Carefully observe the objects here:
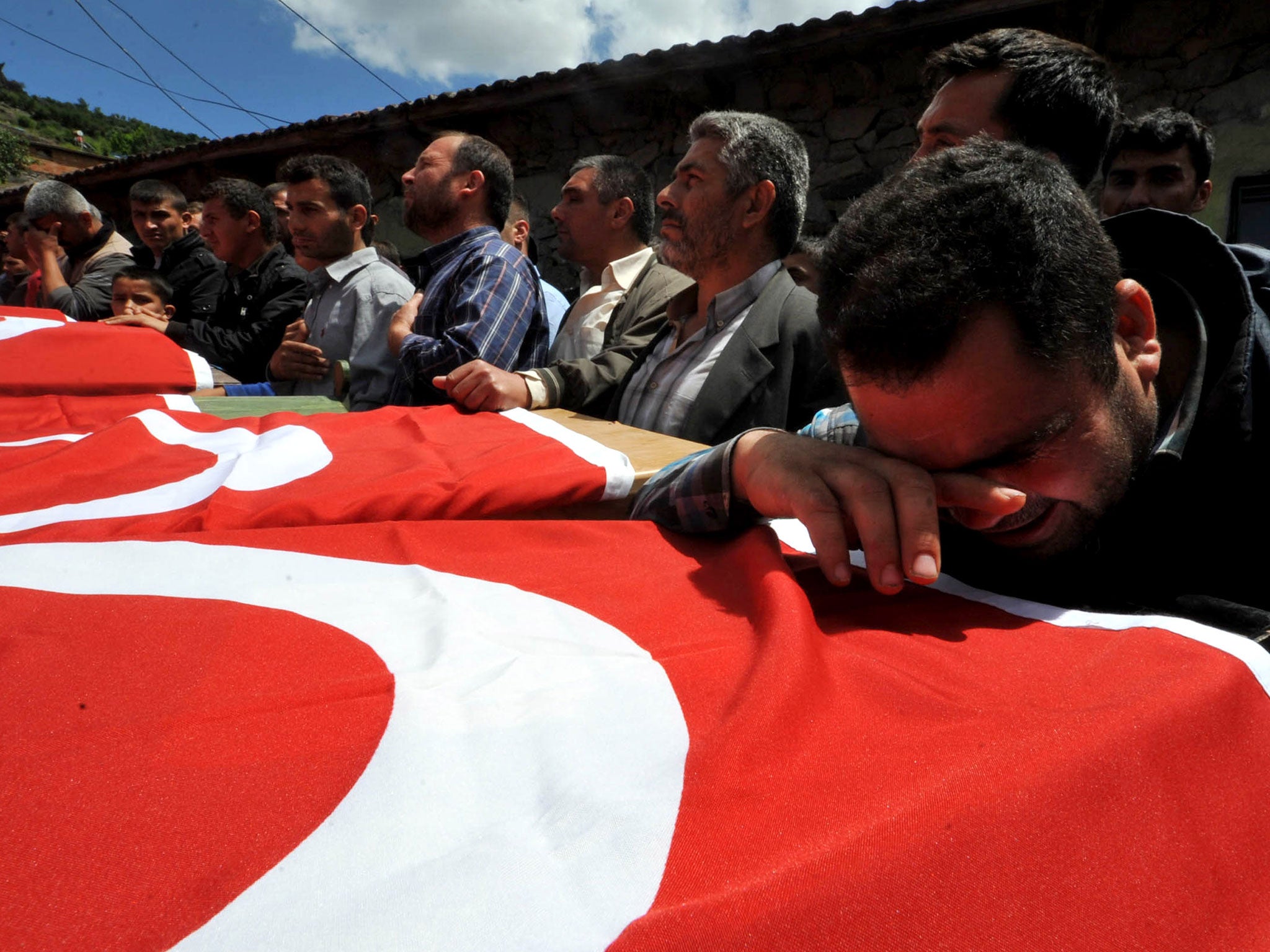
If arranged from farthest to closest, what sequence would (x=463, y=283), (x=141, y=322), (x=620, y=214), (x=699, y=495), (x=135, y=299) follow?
(x=135, y=299) → (x=141, y=322) → (x=620, y=214) → (x=463, y=283) → (x=699, y=495)

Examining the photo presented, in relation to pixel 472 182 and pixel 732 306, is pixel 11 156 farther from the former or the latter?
pixel 732 306

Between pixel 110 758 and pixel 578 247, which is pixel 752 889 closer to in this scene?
pixel 110 758

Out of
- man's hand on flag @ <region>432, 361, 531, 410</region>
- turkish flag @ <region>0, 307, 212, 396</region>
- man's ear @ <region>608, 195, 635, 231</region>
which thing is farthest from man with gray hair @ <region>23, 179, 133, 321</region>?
man's hand on flag @ <region>432, 361, 531, 410</region>

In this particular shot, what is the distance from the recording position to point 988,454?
0.77 m

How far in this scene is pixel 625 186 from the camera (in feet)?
11.3

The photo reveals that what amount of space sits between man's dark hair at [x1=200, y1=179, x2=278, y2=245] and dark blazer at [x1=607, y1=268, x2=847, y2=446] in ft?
9.36

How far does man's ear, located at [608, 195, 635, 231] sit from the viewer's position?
11.2 feet

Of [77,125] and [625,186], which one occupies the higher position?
[77,125]

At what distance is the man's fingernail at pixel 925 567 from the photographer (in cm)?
73

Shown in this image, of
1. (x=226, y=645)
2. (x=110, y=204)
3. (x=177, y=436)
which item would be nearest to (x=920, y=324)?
(x=226, y=645)

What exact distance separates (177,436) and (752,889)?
1.51 m

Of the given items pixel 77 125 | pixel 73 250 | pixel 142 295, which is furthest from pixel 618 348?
pixel 77 125

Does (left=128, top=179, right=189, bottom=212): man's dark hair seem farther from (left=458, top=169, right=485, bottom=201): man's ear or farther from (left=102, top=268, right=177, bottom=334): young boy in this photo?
(left=458, top=169, right=485, bottom=201): man's ear

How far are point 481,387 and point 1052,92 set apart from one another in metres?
1.25
